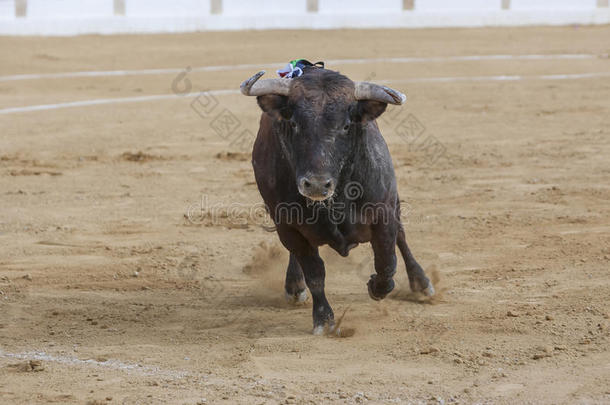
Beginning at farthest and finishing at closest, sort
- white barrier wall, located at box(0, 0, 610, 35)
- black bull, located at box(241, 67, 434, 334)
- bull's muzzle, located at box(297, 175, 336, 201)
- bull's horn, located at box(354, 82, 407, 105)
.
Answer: white barrier wall, located at box(0, 0, 610, 35) < bull's horn, located at box(354, 82, 407, 105) < black bull, located at box(241, 67, 434, 334) < bull's muzzle, located at box(297, 175, 336, 201)

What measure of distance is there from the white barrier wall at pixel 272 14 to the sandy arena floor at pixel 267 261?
668 cm

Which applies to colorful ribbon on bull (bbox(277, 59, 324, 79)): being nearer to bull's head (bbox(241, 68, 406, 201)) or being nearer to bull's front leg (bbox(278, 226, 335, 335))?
bull's head (bbox(241, 68, 406, 201))

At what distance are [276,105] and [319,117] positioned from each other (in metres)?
0.35

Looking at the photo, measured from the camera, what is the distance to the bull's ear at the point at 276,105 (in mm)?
5606

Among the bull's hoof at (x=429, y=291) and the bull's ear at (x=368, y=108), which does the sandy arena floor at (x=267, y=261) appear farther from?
the bull's ear at (x=368, y=108)

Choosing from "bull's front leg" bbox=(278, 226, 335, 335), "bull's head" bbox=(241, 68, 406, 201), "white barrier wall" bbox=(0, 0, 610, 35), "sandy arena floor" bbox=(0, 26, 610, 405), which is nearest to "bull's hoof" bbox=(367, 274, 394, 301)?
"sandy arena floor" bbox=(0, 26, 610, 405)

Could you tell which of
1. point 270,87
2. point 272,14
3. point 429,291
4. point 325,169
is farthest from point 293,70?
point 272,14

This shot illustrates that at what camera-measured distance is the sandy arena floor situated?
527 centimetres

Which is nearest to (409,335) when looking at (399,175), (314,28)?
(399,175)

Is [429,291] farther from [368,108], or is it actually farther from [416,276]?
[368,108]

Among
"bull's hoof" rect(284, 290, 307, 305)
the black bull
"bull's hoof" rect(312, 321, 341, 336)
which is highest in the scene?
the black bull

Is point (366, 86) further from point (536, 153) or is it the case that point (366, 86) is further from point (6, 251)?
point (536, 153)

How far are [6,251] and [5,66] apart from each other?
11.1m

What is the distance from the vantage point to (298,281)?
6906 mm
